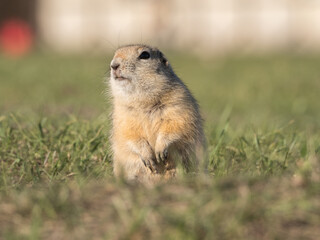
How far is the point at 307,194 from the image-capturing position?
9.09 feet

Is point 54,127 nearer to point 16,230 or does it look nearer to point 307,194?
point 16,230

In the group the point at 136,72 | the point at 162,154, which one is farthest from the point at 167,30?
the point at 162,154

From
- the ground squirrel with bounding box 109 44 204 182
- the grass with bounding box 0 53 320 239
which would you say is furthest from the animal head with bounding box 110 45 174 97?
the grass with bounding box 0 53 320 239

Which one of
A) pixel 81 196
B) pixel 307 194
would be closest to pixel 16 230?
pixel 81 196

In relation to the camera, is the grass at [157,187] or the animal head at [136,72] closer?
the grass at [157,187]

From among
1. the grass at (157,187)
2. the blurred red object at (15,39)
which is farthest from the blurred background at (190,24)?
the grass at (157,187)

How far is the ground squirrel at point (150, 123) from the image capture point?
4016mm

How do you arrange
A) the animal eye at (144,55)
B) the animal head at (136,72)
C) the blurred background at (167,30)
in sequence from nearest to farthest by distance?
the animal head at (136,72)
the animal eye at (144,55)
the blurred background at (167,30)

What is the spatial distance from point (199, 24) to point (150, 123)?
17.5 metres

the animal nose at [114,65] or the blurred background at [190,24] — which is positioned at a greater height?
the animal nose at [114,65]

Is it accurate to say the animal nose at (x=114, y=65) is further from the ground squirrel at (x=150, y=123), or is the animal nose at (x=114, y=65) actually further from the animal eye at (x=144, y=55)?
the animal eye at (x=144, y=55)

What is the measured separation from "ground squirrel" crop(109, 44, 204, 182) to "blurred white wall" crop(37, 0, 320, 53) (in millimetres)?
15398

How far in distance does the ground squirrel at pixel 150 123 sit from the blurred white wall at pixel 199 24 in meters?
15.4

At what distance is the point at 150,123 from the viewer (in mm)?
4137
